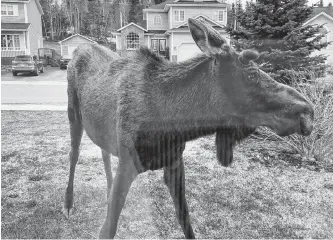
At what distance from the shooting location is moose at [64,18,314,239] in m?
1.36

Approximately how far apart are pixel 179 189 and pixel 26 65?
4.36 feet

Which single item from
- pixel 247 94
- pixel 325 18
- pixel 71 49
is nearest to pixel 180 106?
pixel 247 94

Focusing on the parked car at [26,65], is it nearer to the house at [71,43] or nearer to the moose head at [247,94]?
the house at [71,43]

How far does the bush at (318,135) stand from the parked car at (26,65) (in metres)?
2.20

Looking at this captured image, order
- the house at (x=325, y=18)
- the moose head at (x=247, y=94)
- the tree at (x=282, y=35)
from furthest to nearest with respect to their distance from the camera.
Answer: the tree at (x=282, y=35), the house at (x=325, y=18), the moose head at (x=247, y=94)

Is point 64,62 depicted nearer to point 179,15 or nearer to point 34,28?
point 34,28

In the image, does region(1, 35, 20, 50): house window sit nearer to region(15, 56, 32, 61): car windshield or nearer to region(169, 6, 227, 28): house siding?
region(15, 56, 32, 61): car windshield

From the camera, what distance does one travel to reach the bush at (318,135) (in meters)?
3.35

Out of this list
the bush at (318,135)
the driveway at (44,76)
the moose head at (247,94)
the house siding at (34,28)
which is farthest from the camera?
the bush at (318,135)

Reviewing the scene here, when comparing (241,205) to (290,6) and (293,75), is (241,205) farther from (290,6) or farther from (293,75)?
(290,6)

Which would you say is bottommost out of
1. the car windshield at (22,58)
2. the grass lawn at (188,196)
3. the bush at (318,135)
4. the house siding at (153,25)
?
the grass lawn at (188,196)

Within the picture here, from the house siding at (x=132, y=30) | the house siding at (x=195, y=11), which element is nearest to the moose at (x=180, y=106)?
the house siding at (x=132, y=30)

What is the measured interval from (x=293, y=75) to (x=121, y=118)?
5.62ft

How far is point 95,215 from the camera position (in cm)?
249
